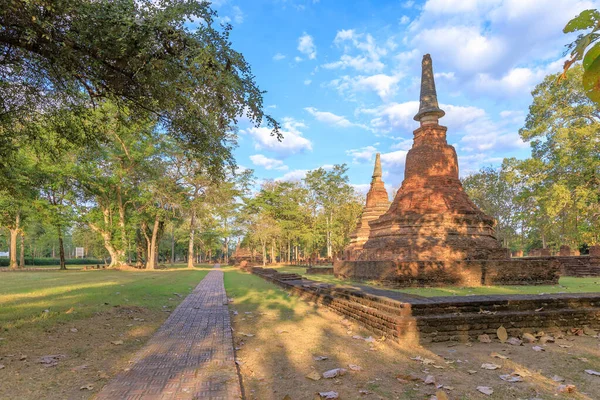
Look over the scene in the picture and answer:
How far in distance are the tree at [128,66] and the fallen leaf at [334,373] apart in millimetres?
4100

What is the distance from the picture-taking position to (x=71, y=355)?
16.2ft

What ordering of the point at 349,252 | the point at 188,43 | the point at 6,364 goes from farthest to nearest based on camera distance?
the point at 349,252
the point at 188,43
the point at 6,364

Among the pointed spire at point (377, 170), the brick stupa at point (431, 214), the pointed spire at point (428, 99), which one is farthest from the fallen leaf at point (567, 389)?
the pointed spire at point (377, 170)

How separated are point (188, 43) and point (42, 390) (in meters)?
4.57

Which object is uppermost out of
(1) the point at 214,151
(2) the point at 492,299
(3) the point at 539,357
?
(1) the point at 214,151

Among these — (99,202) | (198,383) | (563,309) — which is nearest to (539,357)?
(563,309)

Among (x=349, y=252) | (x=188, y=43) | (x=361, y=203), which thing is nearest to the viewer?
(x=188, y=43)

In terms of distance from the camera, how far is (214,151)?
296 inches

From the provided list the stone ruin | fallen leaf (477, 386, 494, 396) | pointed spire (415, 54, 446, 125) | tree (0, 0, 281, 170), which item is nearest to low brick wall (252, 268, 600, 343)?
fallen leaf (477, 386, 494, 396)

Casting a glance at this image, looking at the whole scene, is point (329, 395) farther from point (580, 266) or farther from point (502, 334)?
point (580, 266)

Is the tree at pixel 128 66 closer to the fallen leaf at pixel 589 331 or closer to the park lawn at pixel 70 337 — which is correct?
the park lawn at pixel 70 337

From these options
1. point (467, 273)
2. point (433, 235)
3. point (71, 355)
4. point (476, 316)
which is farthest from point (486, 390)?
point (433, 235)

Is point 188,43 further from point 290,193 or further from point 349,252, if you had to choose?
point 290,193

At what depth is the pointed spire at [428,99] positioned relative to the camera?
18.3 metres
